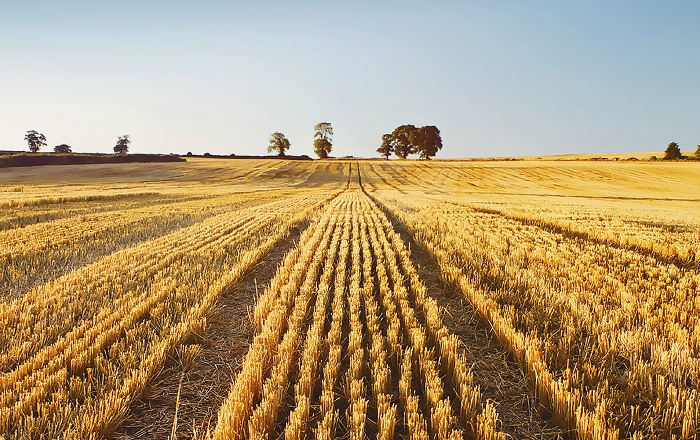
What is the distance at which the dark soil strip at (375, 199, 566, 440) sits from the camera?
8.84 ft

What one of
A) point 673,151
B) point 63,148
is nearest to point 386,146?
point 673,151

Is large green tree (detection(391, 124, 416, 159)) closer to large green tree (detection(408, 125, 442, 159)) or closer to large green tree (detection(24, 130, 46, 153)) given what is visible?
large green tree (detection(408, 125, 442, 159))

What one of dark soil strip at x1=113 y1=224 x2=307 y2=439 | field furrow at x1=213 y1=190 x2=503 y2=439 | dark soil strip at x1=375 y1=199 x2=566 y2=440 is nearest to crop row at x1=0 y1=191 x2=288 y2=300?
dark soil strip at x1=113 y1=224 x2=307 y2=439

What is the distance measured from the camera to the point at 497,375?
11.1ft

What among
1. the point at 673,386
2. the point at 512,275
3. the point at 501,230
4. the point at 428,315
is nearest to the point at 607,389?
the point at 673,386

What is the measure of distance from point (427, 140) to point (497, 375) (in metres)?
94.4

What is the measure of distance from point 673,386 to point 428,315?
2300mm

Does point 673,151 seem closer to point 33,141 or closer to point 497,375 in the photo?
point 497,375

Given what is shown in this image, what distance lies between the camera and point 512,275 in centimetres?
611

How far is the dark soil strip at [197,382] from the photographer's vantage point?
2.69 metres

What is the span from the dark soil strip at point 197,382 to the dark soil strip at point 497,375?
2354mm

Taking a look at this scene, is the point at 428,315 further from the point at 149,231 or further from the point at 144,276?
the point at 149,231

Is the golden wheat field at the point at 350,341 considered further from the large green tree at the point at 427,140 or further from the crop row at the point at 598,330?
the large green tree at the point at 427,140

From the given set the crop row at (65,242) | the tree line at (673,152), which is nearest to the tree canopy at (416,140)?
the tree line at (673,152)
